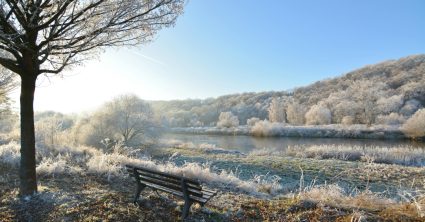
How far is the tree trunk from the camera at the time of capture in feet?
19.8

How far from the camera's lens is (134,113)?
2647cm

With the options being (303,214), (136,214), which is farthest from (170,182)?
(303,214)

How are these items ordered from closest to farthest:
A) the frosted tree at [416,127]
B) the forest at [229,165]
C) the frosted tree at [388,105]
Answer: the forest at [229,165], the frosted tree at [416,127], the frosted tree at [388,105]

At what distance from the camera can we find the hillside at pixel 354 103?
48.3 metres

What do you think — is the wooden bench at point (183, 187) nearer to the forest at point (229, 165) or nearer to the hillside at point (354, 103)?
the forest at point (229, 165)

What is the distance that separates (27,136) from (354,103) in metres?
55.6

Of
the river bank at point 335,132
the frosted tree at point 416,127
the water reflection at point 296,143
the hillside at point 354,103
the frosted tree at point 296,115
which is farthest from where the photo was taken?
the frosted tree at point 296,115

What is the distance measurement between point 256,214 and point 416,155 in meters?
17.3

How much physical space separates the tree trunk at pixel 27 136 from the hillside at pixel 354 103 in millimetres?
22631

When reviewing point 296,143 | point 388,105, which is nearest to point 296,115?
point 388,105

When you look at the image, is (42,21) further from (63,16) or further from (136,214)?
(136,214)

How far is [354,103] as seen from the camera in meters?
53.6

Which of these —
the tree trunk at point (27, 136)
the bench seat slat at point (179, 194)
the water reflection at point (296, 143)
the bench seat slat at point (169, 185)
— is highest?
the tree trunk at point (27, 136)

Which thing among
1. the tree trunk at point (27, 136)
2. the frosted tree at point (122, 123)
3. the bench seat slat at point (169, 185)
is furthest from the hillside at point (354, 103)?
the bench seat slat at point (169, 185)
